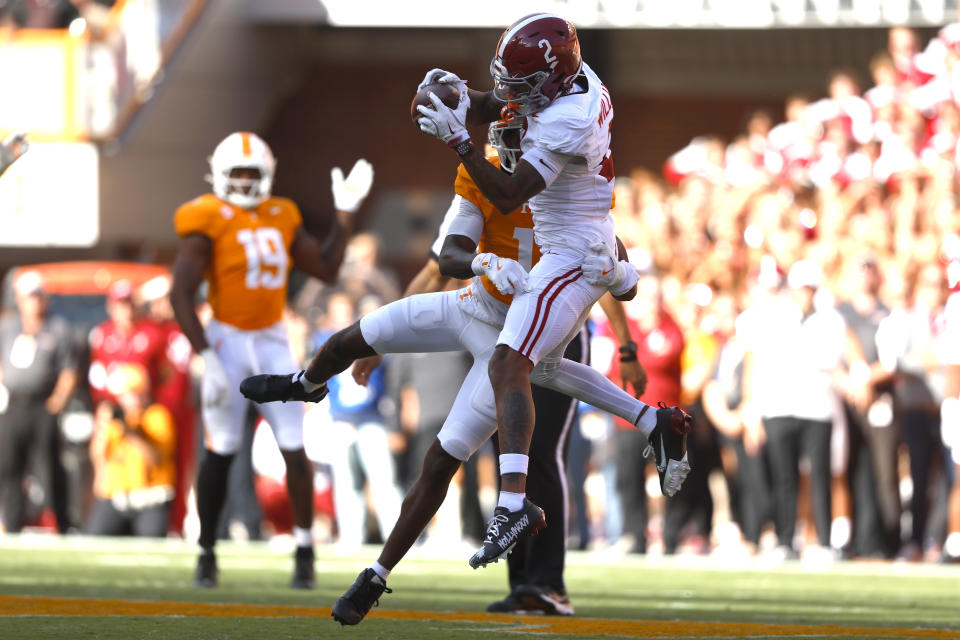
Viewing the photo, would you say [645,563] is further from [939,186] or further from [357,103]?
[357,103]

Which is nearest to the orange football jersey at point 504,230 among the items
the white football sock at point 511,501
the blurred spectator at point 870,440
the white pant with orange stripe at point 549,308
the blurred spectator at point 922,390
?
Answer: the white pant with orange stripe at point 549,308

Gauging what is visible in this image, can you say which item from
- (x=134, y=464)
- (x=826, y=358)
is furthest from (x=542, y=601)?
(x=134, y=464)

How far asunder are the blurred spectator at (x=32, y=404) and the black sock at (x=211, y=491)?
490cm

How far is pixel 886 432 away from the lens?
36.6ft

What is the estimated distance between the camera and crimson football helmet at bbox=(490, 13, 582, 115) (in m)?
5.66

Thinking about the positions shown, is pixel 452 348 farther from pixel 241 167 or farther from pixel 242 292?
pixel 241 167

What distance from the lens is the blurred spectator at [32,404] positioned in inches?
502

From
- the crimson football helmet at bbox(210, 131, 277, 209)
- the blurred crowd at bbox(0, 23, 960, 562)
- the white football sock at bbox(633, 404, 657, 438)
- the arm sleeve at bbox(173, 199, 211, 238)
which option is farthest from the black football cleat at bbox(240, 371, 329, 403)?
the blurred crowd at bbox(0, 23, 960, 562)

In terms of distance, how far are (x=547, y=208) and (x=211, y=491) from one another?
9.49 ft

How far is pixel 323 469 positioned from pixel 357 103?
962cm

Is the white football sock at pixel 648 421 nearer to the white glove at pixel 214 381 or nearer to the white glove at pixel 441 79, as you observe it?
the white glove at pixel 441 79

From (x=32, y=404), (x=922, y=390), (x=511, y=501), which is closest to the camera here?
(x=511, y=501)

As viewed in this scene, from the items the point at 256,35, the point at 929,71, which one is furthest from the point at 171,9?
the point at 929,71

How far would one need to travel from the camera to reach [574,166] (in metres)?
5.82
